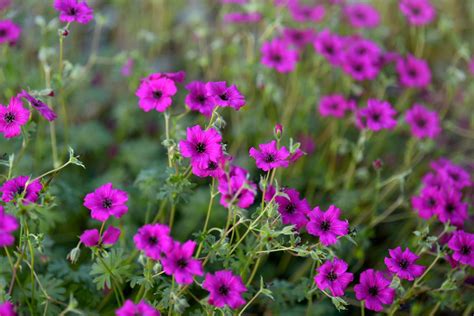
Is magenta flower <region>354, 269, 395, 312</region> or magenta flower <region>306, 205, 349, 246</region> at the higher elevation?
magenta flower <region>306, 205, 349, 246</region>

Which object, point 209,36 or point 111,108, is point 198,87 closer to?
point 111,108

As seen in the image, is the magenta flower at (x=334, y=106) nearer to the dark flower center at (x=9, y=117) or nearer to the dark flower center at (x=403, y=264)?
the dark flower center at (x=403, y=264)

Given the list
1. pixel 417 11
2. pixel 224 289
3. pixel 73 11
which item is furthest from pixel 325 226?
pixel 417 11

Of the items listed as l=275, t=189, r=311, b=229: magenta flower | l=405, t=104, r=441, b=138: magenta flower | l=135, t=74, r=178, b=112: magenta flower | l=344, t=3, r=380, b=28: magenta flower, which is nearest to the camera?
l=275, t=189, r=311, b=229: magenta flower

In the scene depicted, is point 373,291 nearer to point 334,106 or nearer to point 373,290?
point 373,290

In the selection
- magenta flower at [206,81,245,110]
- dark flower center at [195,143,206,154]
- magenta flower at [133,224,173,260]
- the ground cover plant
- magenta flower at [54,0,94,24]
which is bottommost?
the ground cover plant

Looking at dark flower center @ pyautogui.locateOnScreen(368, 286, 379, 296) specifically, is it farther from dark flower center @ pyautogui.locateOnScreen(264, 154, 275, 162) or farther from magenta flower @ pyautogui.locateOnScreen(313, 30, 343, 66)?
magenta flower @ pyautogui.locateOnScreen(313, 30, 343, 66)

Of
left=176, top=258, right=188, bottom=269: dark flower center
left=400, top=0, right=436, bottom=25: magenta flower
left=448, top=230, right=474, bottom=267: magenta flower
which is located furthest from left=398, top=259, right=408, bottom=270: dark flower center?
left=400, top=0, right=436, bottom=25: magenta flower

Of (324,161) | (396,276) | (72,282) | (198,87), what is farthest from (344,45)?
(72,282)
